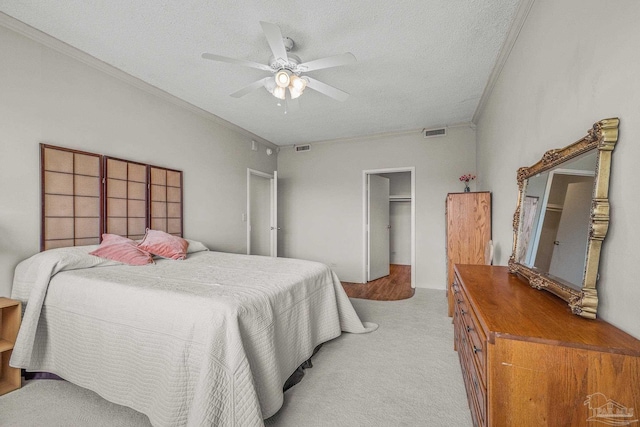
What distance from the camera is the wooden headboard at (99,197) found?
2234 mm

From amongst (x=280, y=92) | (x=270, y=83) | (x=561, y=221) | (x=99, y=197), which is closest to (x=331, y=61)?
(x=280, y=92)

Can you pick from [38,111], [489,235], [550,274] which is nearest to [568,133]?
[550,274]

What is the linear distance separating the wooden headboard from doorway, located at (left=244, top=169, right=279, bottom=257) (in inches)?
67.6

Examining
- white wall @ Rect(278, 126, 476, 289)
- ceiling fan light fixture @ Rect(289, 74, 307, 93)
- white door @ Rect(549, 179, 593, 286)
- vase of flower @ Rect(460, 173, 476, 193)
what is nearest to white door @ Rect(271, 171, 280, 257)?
white wall @ Rect(278, 126, 476, 289)

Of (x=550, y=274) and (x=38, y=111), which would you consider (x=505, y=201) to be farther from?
(x=38, y=111)

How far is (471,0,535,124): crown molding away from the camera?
5.94 ft

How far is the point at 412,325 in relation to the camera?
2871mm

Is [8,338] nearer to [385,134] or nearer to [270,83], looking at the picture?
[270,83]

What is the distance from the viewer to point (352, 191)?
4.90 meters

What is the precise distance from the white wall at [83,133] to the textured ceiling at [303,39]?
242 mm

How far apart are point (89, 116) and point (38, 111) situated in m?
0.37

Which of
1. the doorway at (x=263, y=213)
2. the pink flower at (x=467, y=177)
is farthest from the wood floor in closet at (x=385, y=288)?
the pink flower at (x=467, y=177)

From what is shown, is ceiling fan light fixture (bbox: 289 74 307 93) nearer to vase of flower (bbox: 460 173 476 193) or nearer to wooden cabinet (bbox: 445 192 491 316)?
wooden cabinet (bbox: 445 192 491 316)

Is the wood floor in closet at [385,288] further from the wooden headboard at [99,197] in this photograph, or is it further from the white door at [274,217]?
the wooden headboard at [99,197]
